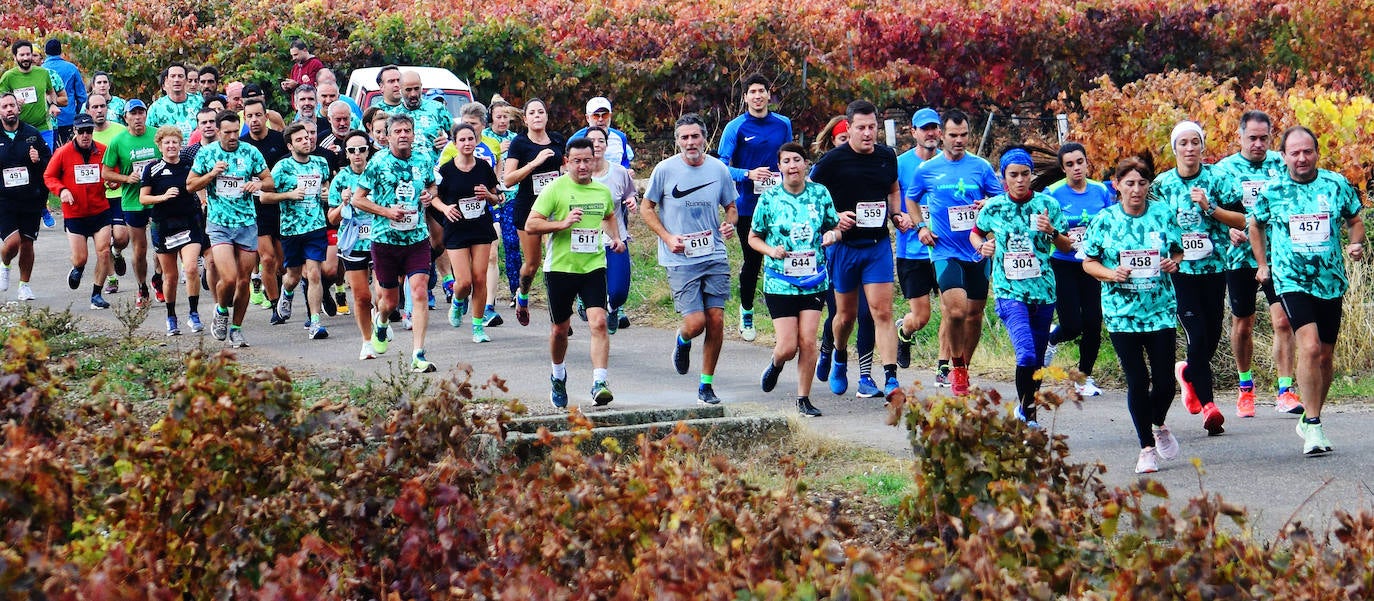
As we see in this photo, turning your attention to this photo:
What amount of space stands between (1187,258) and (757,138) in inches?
137

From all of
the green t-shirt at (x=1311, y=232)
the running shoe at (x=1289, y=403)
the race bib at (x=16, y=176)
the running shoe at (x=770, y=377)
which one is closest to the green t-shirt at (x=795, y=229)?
the running shoe at (x=770, y=377)

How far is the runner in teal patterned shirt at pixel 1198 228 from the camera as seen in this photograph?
985cm

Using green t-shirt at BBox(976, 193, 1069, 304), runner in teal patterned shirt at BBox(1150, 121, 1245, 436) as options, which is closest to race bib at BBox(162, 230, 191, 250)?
green t-shirt at BBox(976, 193, 1069, 304)

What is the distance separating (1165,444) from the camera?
878 cm

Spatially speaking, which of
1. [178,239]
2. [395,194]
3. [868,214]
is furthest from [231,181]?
A: [868,214]

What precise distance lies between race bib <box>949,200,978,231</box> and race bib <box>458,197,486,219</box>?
11.7ft

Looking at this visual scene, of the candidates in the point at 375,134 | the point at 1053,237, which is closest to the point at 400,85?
the point at 375,134

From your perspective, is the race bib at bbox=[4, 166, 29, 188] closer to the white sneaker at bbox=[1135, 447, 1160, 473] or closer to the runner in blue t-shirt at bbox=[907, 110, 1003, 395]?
the runner in blue t-shirt at bbox=[907, 110, 1003, 395]

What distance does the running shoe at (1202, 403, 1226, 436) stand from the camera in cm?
930

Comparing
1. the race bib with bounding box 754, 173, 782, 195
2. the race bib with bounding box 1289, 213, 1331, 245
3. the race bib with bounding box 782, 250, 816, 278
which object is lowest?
the race bib with bounding box 782, 250, 816, 278

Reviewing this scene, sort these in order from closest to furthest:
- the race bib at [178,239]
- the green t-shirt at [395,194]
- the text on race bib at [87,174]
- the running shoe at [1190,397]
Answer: the running shoe at [1190,397] → the green t-shirt at [395,194] → the race bib at [178,239] → the text on race bib at [87,174]

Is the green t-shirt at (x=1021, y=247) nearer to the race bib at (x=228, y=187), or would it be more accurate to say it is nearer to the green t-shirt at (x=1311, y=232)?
the green t-shirt at (x=1311, y=232)

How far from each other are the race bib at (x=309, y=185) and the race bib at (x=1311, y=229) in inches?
290

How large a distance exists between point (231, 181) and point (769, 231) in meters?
4.56
